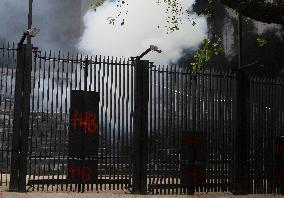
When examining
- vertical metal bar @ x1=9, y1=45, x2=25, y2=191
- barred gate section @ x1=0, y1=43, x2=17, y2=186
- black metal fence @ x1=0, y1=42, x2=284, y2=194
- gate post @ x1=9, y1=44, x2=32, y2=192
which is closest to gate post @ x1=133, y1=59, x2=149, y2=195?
black metal fence @ x1=0, y1=42, x2=284, y2=194

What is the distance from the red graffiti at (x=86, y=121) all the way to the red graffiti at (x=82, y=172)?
2.65ft

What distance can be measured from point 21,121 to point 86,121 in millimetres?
1420

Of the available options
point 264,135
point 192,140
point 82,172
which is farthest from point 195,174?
point 82,172

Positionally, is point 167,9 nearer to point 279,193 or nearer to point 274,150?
point 274,150

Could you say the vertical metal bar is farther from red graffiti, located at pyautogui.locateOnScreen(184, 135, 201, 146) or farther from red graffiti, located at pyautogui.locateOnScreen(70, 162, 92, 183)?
red graffiti, located at pyautogui.locateOnScreen(184, 135, 201, 146)

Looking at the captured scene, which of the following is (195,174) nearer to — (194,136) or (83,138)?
(194,136)

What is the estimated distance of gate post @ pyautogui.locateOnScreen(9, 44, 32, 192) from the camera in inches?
396

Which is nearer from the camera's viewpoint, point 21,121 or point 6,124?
point 21,121

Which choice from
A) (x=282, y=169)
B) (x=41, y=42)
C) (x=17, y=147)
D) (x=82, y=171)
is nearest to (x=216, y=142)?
(x=282, y=169)

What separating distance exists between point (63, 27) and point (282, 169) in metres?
33.6

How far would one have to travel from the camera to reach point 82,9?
141 ft

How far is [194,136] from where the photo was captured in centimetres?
1162

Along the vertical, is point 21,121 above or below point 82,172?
above

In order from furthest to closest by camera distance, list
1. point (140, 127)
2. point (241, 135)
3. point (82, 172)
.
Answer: point (241, 135)
point (140, 127)
point (82, 172)
